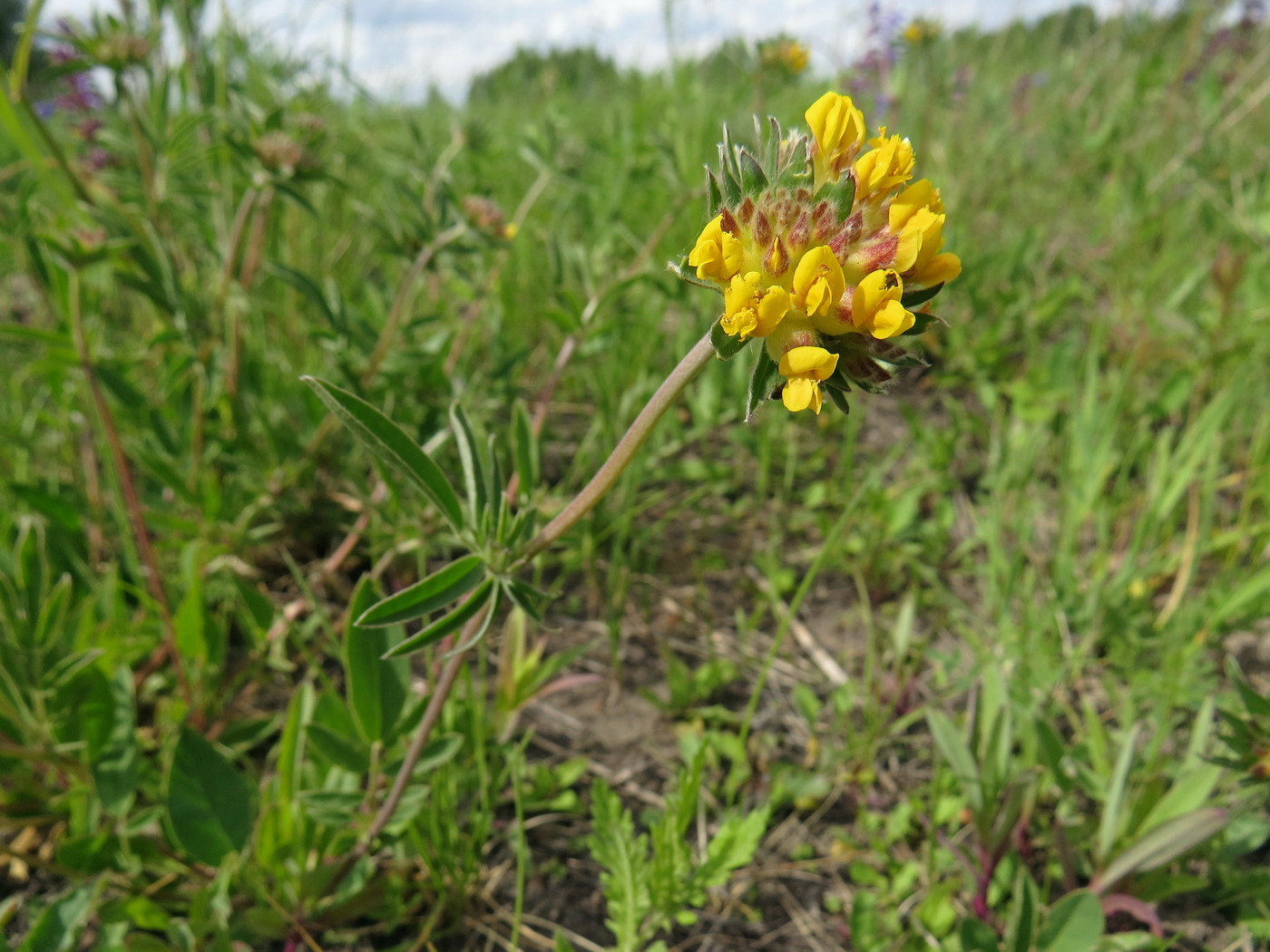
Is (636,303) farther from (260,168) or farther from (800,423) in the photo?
(260,168)

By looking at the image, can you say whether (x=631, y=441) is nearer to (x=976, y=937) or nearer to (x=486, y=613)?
(x=486, y=613)

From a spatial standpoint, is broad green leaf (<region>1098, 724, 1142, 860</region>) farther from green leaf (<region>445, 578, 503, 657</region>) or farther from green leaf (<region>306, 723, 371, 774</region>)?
green leaf (<region>306, 723, 371, 774</region>)

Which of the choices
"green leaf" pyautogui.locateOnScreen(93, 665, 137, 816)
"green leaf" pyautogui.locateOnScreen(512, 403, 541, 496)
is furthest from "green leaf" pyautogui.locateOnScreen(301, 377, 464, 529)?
"green leaf" pyautogui.locateOnScreen(93, 665, 137, 816)

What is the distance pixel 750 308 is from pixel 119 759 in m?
1.56

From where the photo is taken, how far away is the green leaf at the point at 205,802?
4.96 feet

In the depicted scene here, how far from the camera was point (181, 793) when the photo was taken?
1519 millimetres

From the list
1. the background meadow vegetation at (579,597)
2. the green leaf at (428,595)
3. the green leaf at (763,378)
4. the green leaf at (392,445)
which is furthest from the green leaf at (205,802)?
the green leaf at (763,378)

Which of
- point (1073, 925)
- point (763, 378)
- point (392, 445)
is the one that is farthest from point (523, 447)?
point (1073, 925)

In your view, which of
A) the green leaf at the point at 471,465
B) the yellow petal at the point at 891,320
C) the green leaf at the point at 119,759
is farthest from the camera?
the green leaf at the point at 119,759

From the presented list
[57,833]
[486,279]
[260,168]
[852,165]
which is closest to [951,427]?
[486,279]

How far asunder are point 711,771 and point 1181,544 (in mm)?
1756

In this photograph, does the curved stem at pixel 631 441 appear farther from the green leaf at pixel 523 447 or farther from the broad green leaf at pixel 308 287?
the broad green leaf at pixel 308 287

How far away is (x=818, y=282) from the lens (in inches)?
39.3

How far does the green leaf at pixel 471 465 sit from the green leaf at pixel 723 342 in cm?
45
